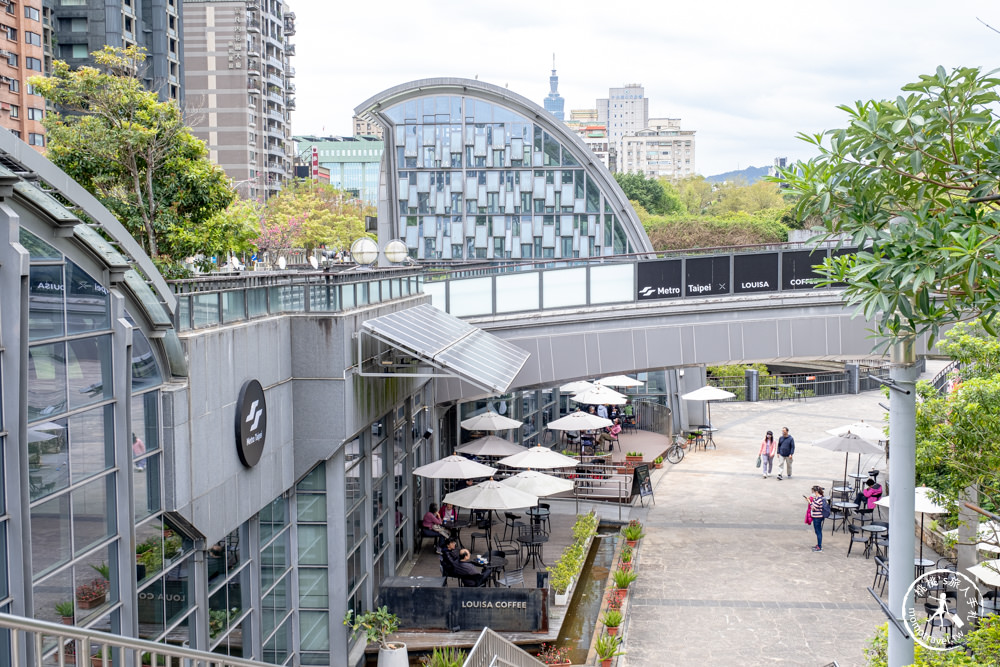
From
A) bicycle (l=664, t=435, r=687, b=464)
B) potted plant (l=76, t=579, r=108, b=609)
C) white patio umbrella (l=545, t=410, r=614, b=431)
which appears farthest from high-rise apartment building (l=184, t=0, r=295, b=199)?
potted plant (l=76, t=579, r=108, b=609)

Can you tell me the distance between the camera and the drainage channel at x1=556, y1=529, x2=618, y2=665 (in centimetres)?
1714

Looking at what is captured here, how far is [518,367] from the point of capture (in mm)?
19016

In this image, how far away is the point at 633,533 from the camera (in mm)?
22672

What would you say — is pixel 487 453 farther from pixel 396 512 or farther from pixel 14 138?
pixel 14 138

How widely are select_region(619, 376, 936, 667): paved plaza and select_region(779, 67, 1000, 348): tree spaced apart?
26.3ft

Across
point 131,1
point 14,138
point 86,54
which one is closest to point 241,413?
point 14,138

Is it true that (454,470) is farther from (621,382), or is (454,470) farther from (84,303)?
(621,382)

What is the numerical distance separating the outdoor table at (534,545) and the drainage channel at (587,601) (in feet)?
3.28

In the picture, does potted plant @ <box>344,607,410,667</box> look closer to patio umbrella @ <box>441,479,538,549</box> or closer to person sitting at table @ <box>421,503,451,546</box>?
patio umbrella @ <box>441,479,538,549</box>

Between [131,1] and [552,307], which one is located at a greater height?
[131,1]

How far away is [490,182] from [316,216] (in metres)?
21.3

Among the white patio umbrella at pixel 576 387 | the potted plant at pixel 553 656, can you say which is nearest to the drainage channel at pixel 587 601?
the potted plant at pixel 553 656

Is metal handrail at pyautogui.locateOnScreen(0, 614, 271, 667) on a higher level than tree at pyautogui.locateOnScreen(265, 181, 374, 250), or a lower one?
lower

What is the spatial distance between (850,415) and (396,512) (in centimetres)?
2715
